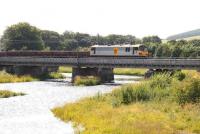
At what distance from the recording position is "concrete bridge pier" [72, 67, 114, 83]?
328 feet

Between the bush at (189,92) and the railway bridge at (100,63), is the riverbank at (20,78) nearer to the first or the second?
the railway bridge at (100,63)

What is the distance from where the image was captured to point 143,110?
41250 mm

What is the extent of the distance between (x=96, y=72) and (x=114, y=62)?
968 centimetres

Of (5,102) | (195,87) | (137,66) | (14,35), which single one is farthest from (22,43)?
(195,87)

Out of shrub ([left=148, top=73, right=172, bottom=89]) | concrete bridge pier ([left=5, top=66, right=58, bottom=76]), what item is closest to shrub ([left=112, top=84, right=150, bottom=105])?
shrub ([left=148, top=73, right=172, bottom=89])

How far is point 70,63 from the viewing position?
344 feet

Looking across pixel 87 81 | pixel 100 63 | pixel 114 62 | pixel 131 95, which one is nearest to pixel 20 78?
pixel 100 63

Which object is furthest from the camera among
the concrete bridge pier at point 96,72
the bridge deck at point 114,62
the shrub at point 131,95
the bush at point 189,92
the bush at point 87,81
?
the concrete bridge pier at point 96,72

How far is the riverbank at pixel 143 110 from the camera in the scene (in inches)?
1321

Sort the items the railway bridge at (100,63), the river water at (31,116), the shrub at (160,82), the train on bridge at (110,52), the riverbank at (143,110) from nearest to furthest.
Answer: the riverbank at (143,110), the river water at (31,116), the shrub at (160,82), the railway bridge at (100,63), the train on bridge at (110,52)

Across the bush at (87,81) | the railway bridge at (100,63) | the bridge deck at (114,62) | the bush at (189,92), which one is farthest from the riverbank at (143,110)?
the bush at (87,81)

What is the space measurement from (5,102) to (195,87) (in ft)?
80.9

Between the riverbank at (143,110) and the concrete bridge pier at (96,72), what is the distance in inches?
1704

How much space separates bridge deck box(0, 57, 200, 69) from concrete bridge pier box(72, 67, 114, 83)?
1.49 m
